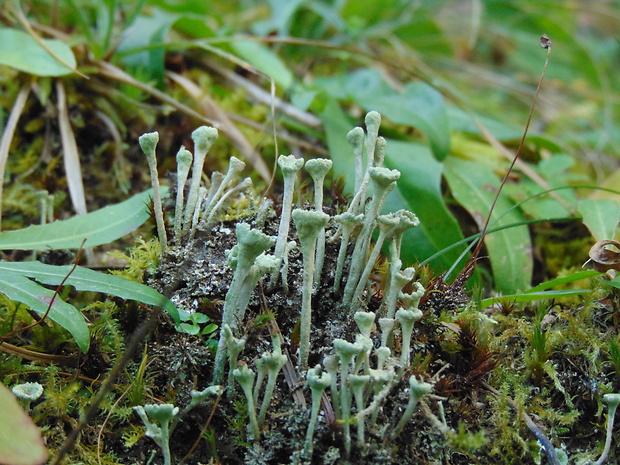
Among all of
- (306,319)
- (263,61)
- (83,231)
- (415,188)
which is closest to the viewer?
(306,319)

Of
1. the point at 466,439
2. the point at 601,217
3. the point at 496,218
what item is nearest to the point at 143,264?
the point at 466,439

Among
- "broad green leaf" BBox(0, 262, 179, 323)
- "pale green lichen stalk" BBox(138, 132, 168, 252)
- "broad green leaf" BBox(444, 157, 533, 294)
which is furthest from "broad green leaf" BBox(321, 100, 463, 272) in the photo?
"broad green leaf" BBox(0, 262, 179, 323)

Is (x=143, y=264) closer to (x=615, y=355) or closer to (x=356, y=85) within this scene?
(x=615, y=355)

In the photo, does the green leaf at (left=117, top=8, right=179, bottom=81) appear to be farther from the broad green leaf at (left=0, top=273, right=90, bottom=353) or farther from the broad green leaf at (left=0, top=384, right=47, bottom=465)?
the broad green leaf at (left=0, top=384, right=47, bottom=465)

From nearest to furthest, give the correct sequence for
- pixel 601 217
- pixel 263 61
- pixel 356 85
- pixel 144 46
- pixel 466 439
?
1. pixel 466 439
2. pixel 601 217
3. pixel 144 46
4. pixel 263 61
5. pixel 356 85

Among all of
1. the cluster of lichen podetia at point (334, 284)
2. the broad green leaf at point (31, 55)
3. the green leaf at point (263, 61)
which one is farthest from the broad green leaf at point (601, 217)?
the broad green leaf at point (31, 55)

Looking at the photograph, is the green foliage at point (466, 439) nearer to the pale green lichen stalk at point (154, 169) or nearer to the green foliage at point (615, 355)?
the green foliage at point (615, 355)

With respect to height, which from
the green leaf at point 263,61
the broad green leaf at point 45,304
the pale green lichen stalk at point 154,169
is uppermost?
the green leaf at point 263,61
